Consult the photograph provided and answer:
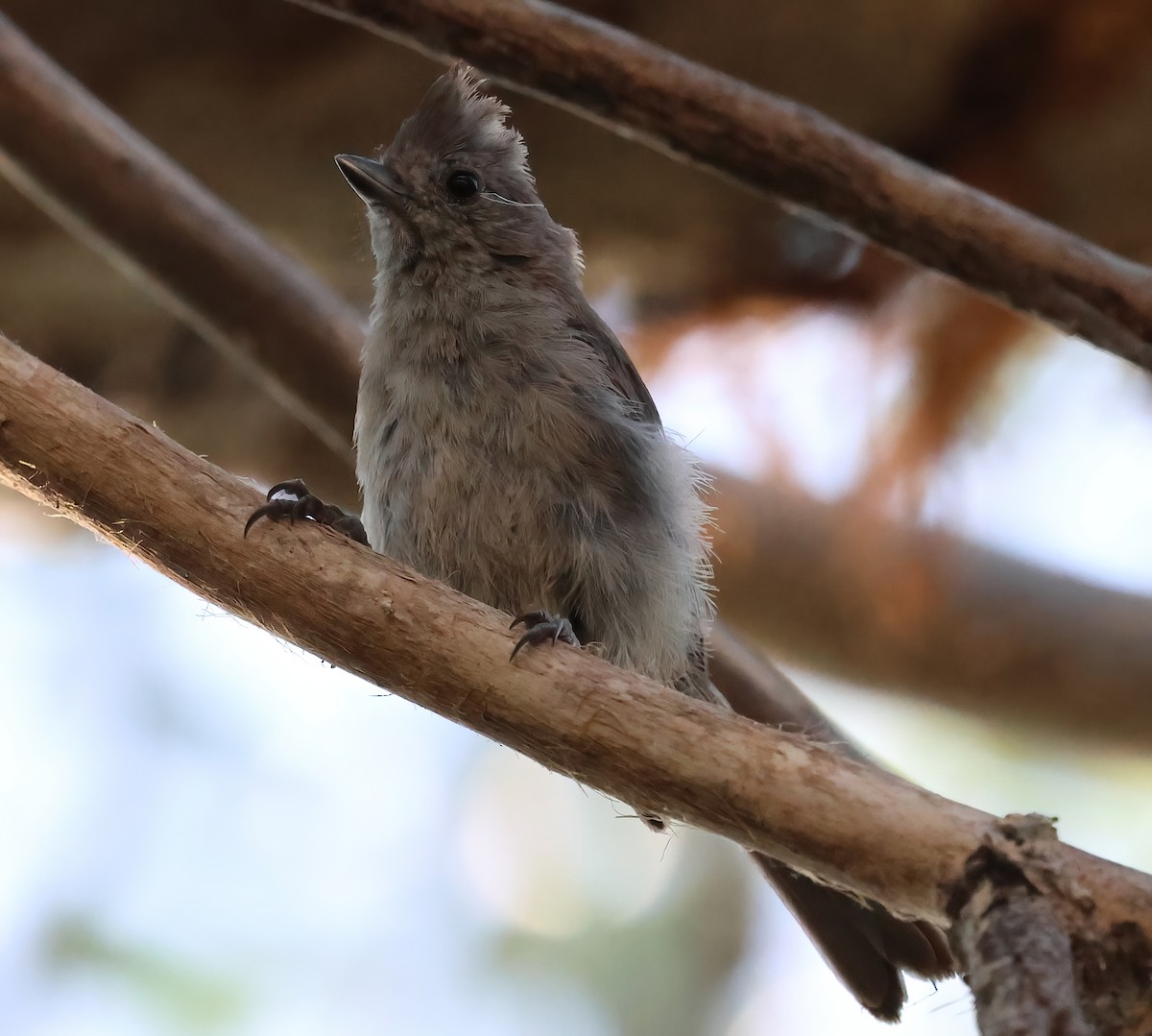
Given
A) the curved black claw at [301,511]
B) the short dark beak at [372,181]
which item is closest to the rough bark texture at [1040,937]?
the curved black claw at [301,511]

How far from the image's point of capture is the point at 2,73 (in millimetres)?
2238

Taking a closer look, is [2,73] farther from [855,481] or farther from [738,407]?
[855,481]

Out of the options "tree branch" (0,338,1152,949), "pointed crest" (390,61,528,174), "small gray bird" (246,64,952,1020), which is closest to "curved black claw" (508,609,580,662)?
"tree branch" (0,338,1152,949)

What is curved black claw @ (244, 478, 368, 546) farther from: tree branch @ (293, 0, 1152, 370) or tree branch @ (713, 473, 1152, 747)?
tree branch @ (713, 473, 1152, 747)

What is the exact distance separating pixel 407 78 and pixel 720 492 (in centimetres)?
121

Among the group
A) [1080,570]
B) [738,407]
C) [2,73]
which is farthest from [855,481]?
[2,73]

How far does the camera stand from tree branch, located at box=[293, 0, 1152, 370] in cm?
182

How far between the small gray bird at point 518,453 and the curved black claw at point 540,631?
1.13 ft

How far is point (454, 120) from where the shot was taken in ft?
7.20

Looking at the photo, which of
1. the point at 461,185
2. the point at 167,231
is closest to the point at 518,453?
A: the point at 461,185

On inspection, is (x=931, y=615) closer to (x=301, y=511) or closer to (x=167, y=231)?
(x=301, y=511)

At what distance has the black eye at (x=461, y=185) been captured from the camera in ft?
7.21

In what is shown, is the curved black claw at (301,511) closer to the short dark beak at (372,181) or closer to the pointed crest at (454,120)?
the short dark beak at (372,181)

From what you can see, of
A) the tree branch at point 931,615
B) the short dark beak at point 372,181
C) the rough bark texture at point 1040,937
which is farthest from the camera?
the tree branch at point 931,615
